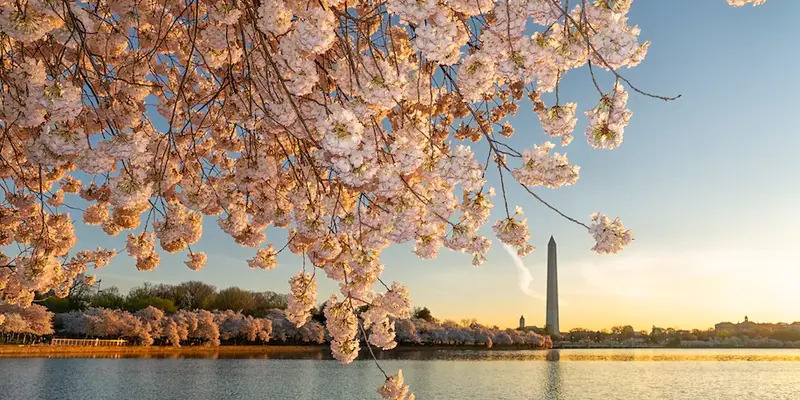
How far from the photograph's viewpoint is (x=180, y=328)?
247 feet

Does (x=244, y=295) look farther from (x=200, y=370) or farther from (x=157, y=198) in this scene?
(x=157, y=198)

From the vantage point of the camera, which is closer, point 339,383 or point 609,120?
point 609,120

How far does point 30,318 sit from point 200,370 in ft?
58.3

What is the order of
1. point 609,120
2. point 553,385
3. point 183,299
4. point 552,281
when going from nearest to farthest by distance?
point 609,120
point 553,385
point 552,281
point 183,299

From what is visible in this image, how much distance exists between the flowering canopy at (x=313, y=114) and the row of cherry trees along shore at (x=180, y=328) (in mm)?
52119

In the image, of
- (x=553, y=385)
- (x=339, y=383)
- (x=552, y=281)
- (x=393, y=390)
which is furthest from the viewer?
(x=552, y=281)

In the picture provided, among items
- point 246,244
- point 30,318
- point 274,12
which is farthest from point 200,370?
point 274,12

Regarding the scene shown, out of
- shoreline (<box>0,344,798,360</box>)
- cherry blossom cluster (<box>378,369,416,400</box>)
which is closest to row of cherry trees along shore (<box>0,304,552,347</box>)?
shoreline (<box>0,344,798,360</box>)

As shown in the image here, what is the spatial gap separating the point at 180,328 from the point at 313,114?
252 feet

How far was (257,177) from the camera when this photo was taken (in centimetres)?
595

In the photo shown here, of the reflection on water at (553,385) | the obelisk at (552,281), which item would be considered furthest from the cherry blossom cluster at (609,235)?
the obelisk at (552,281)

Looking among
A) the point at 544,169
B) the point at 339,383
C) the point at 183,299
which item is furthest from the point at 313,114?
the point at 183,299

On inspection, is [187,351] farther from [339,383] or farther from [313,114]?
[313,114]

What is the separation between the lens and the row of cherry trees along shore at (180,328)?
56406 millimetres
